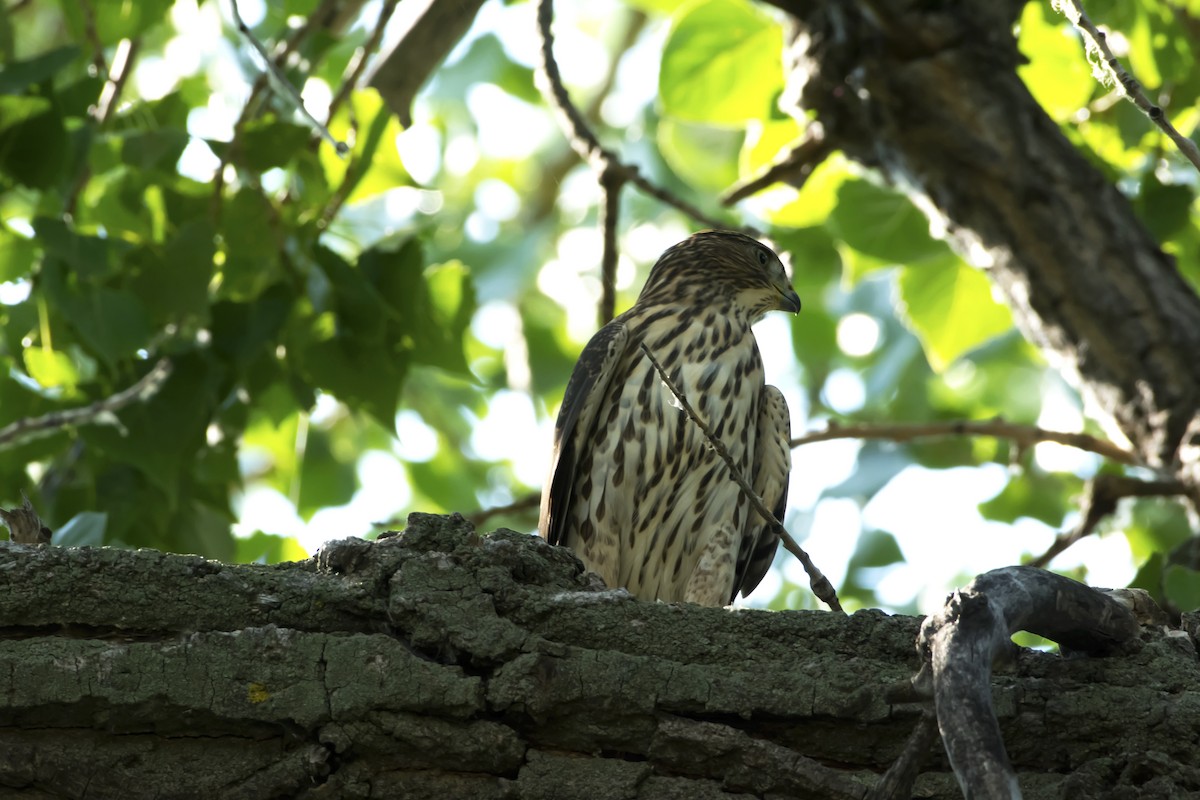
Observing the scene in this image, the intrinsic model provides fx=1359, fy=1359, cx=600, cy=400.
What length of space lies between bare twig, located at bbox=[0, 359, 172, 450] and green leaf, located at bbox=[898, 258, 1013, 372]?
129 inches

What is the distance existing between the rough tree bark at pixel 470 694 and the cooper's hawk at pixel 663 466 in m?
2.24

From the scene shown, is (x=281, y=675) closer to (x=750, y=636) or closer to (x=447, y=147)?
(x=750, y=636)

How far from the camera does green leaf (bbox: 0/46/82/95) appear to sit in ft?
14.2

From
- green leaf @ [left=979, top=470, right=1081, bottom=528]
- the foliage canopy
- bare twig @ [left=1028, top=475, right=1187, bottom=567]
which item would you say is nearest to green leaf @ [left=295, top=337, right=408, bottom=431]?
the foliage canopy

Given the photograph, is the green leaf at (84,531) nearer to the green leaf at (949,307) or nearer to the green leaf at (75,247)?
the green leaf at (75,247)

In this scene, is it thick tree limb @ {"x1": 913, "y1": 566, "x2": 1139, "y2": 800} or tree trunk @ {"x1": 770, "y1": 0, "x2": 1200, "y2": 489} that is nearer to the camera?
thick tree limb @ {"x1": 913, "y1": 566, "x2": 1139, "y2": 800}

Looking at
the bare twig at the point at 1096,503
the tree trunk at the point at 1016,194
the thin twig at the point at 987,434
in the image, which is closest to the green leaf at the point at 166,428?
the thin twig at the point at 987,434

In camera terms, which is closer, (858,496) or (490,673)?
(490,673)

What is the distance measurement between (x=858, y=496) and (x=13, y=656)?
17.1ft

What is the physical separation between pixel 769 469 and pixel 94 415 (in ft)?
7.91

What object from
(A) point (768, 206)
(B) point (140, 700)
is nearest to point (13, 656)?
(B) point (140, 700)

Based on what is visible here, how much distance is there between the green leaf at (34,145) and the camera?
464 centimetres

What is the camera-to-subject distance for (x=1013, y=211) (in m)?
4.81

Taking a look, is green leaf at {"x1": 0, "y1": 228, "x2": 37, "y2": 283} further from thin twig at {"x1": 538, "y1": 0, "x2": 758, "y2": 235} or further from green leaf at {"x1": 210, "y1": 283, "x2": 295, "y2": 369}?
thin twig at {"x1": 538, "y1": 0, "x2": 758, "y2": 235}
